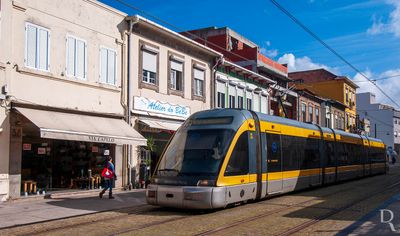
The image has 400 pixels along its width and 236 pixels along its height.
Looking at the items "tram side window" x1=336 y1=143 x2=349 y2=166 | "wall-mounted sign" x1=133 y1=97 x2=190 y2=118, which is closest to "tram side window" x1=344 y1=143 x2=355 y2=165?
"tram side window" x1=336 y1=143 x2=349 y2=166

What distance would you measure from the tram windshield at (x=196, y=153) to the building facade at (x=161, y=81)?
25.5ft

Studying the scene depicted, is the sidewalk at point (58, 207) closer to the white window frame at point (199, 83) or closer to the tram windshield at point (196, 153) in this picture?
the tram windshield at point (196, 153)

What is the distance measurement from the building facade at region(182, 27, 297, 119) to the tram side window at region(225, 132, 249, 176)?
1917 cm

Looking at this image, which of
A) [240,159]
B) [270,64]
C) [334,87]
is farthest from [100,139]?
[334,87]

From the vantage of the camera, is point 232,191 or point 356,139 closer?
point 232,191

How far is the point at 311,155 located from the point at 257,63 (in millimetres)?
17314

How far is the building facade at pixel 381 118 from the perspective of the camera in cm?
8538

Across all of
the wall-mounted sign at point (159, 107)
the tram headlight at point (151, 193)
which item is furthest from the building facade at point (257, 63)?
the tram headlight at point (151, 193)

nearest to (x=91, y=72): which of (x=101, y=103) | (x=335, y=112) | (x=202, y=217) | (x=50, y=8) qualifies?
(x=101, y=103)

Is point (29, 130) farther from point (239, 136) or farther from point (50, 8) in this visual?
point (239, 136)

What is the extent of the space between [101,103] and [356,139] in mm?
16459

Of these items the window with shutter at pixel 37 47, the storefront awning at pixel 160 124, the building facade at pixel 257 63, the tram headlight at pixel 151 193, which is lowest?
the tram headlight at pixel 151 193

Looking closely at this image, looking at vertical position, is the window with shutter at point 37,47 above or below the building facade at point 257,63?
below

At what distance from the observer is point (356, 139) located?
28.2 m
